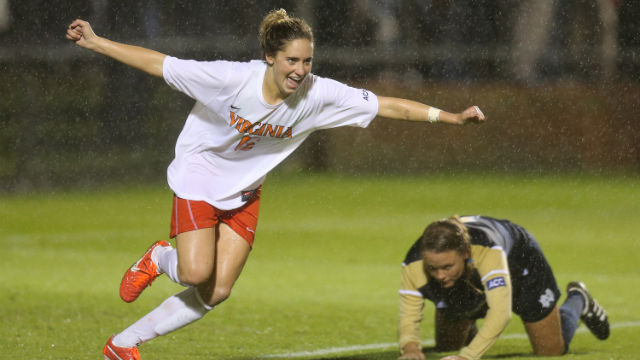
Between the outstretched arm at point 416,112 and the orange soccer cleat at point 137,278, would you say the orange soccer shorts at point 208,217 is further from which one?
the outstretched arm at point 416,112

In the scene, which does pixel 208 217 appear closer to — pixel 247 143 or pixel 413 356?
pixel 247 143

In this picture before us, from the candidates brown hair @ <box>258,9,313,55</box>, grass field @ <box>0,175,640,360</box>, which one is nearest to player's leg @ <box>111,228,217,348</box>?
grass field @ <box>0,175,640,360</box>

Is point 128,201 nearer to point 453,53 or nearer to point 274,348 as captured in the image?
point 453,53

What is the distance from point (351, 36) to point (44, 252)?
8882 millimetres

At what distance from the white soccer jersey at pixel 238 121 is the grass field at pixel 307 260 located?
120cm

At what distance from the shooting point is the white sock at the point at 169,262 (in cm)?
553

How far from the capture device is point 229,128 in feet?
17.8

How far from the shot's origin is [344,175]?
17422mm

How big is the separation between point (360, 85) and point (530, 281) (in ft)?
38.0

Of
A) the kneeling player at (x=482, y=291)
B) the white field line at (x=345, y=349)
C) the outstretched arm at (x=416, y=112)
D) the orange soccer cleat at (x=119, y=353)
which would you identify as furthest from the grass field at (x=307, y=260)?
the outstretched arm at (x=416, y=112)

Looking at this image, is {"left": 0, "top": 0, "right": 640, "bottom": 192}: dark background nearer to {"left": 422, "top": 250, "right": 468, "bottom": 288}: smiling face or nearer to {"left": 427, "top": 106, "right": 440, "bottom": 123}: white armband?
{"left": 422, "top": 250, "right": 468, "bottom": 288}: smiling face

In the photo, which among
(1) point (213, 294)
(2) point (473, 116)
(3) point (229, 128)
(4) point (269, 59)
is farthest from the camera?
(1) point (213, 294)

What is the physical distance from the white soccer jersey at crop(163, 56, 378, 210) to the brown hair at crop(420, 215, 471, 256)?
65 cm

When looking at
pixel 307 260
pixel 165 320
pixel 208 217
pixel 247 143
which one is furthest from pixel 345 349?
pixel 307 260
